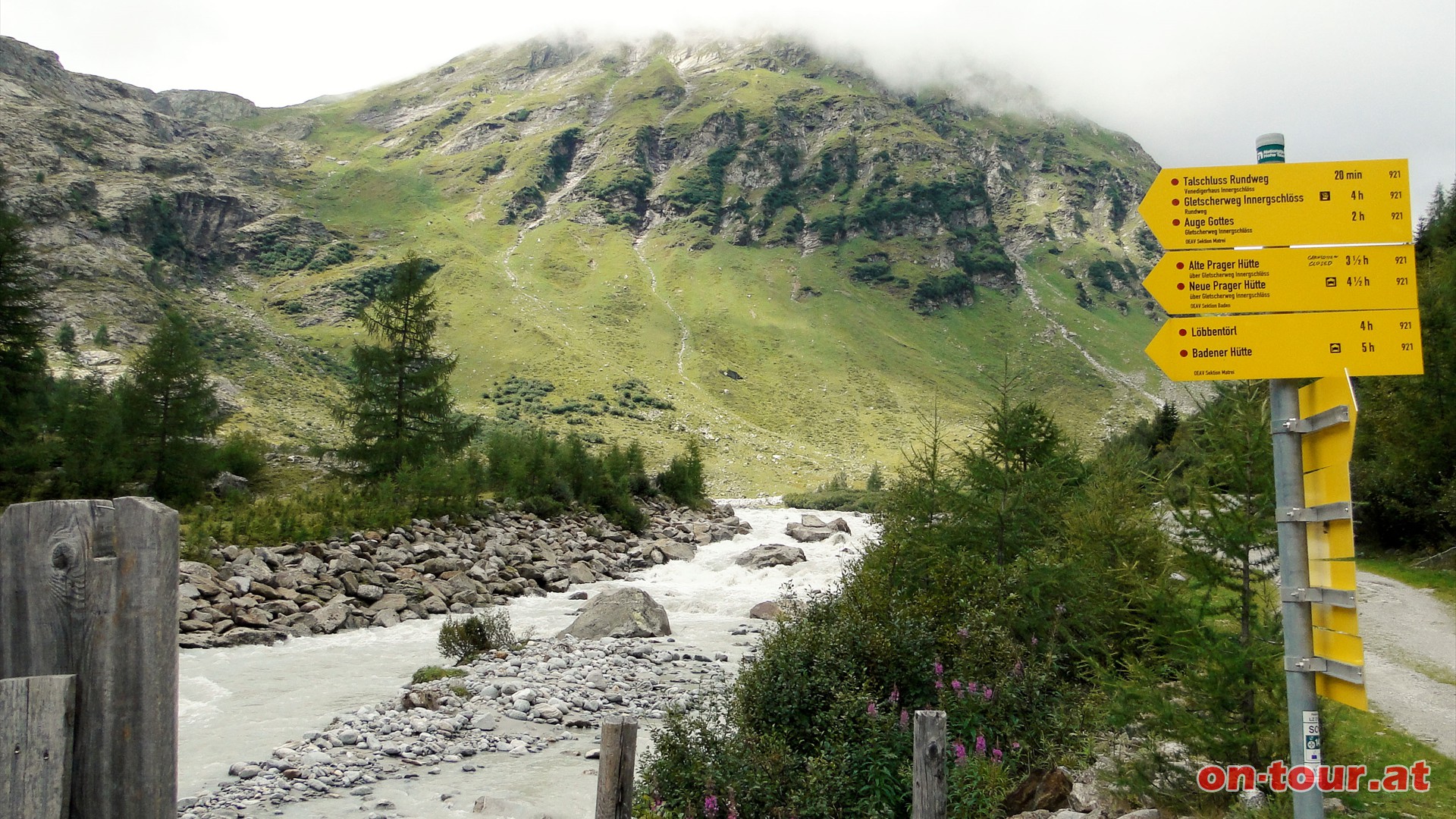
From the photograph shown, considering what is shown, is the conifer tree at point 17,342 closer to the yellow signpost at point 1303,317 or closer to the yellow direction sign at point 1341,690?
the yellow signpost at point 1303,317

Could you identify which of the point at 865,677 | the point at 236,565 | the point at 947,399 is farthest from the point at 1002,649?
the point at 947,399

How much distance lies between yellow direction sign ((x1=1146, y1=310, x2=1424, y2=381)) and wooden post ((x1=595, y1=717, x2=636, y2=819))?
4.09 m

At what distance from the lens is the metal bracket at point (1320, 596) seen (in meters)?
2.84

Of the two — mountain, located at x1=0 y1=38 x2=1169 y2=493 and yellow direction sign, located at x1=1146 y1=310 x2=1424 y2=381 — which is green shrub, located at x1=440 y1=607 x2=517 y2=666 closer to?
yellow direction sign, located at x1=1146 y1=310 x2=1424 y2=381

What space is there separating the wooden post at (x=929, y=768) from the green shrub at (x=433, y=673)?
11.6 meters

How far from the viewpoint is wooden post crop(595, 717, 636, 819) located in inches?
210

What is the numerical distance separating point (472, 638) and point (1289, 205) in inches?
659

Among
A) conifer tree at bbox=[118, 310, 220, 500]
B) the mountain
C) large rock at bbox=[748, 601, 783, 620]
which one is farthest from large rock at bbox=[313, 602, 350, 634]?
the mountain

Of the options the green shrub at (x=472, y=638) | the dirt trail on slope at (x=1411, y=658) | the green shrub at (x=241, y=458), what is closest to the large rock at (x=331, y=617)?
the green shrub at (x=472, y=638)

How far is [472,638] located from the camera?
55.0 ft

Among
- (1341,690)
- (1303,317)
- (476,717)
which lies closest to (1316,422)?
(1303,317)

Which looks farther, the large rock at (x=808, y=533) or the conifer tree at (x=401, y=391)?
the large rock at (x=808, y=533)

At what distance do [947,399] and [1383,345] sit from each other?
450 feet

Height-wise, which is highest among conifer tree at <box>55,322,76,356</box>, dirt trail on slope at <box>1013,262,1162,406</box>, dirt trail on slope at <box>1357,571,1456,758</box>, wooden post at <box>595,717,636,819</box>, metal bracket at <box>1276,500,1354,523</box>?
dirt trail on slope at <box>1013,262,1162,406</box>
